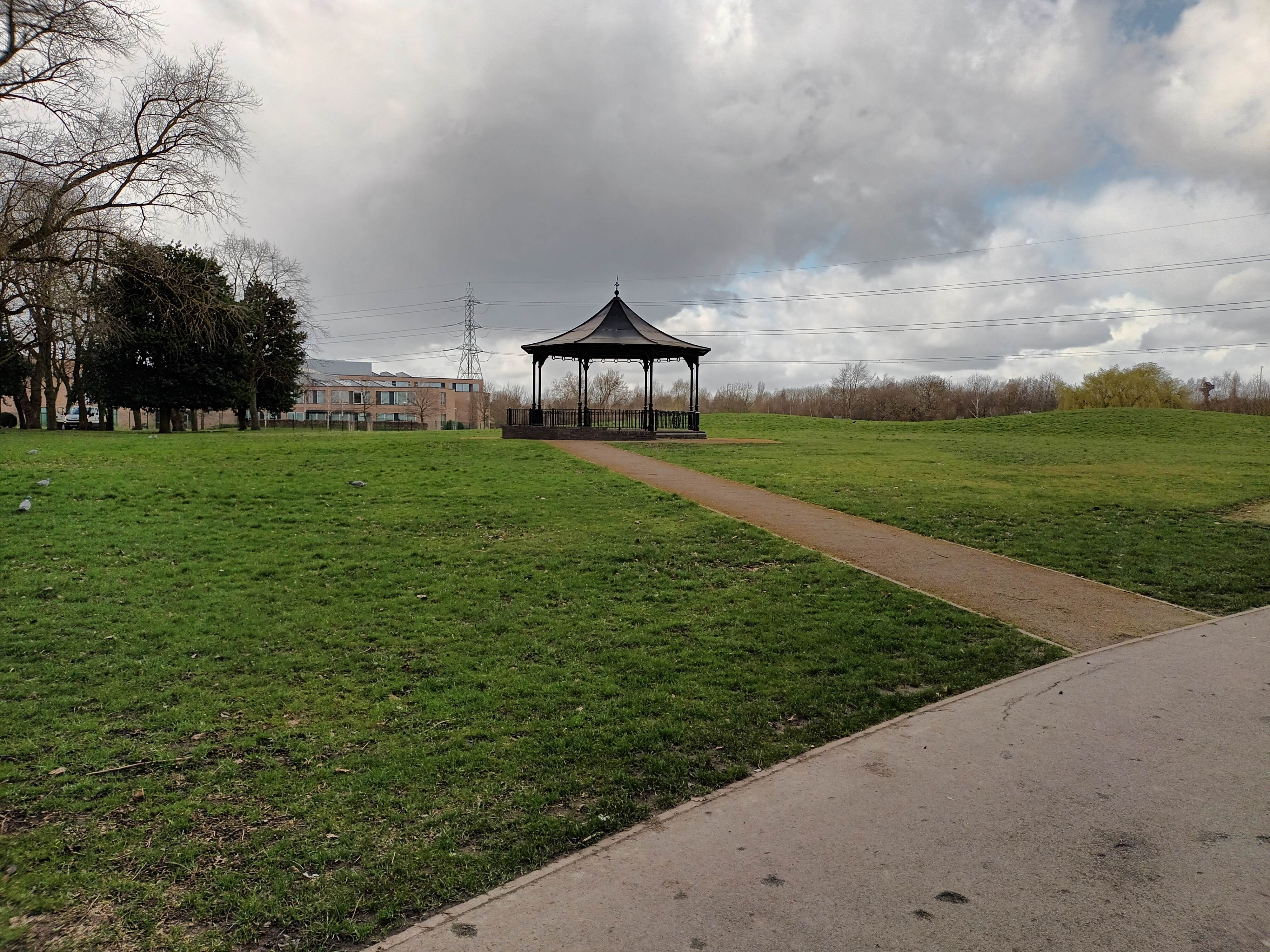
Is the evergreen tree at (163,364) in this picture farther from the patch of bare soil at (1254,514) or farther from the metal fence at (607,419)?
the patch of bare soil at (1254,514)

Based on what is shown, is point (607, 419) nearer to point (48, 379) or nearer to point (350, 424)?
point (48, 379)

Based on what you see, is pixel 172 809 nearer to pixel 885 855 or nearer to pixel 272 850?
pixel 272 850

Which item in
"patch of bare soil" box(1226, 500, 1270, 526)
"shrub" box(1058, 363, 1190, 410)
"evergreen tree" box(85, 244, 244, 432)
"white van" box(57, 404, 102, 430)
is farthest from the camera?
"shrub" box(1058, 363, 1190, 410)

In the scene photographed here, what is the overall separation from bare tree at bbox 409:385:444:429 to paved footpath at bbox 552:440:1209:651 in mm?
72871

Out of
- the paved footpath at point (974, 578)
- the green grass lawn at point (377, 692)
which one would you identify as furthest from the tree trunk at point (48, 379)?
the paved footpath at point (974, 578)

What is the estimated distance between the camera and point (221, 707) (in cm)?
551

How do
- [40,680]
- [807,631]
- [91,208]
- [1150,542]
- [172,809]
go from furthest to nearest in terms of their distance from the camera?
[91,208] < [1150,542] < [807,631] < [40,680] < [172,809]

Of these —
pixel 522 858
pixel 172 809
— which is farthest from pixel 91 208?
pixel 522 858

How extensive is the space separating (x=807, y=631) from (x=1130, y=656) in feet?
8.08

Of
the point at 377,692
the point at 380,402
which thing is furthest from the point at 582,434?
the point at 380,402

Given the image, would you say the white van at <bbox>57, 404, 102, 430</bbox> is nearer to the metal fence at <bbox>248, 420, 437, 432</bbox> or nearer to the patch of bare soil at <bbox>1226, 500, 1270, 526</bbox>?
the metal fence at <bbox>248, 420, 437, 432</bbox>

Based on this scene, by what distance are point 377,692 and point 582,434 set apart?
2317 cm

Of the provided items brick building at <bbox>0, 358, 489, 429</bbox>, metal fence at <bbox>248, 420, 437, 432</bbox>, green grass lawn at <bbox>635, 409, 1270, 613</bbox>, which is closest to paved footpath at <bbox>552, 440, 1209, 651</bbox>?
green grass lawn at <bbox>635, 409, 1270, 613</bbox>

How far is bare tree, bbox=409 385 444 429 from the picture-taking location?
8544cm
